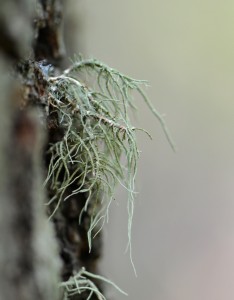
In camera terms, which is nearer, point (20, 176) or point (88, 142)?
point (20, 176)

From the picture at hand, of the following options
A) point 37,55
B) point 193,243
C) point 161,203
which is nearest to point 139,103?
point 161,203

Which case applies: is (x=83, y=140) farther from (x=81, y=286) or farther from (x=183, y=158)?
(x=183, y=158)

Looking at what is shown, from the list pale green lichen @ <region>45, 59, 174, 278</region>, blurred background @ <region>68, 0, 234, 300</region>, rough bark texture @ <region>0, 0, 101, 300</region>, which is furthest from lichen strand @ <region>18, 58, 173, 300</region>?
blurred background @ <region>68, 0, 234, 300</region>

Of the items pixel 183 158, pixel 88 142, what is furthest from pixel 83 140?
pixel 183 158

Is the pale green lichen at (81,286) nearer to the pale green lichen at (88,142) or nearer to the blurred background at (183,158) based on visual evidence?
the pale green lichen at (88,142)

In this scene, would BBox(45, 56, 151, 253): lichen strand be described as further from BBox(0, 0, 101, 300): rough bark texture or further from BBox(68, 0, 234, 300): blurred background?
BBox(68, 0, 234, 300): blurred background

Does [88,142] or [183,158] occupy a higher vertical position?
[183,158]

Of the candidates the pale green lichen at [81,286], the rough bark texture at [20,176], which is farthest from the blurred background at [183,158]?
the rough bark texture at [20,176]

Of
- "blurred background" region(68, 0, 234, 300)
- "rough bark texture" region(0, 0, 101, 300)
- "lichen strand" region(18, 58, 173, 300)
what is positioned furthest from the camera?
"blurred background" region(68, 0, 234, 300)

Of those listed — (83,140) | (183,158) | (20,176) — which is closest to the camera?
(20,176)
